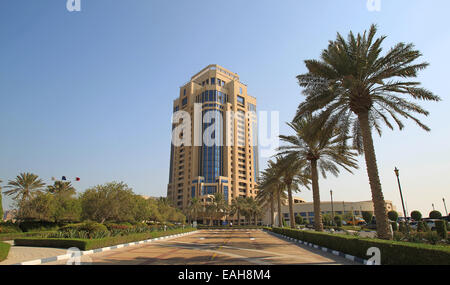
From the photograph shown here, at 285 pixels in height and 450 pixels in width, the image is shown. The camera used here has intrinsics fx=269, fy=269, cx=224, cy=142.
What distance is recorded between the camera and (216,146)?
117562 mm

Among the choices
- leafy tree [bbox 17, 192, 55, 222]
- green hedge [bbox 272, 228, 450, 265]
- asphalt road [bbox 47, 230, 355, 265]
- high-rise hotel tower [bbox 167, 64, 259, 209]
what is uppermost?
high-rise hotel tower [bbox 167, 64, 259, 209]

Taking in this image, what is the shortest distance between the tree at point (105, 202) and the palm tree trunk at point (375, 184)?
93.0 feet

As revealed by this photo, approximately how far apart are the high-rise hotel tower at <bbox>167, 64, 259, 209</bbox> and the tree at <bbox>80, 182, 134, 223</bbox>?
7373 cm

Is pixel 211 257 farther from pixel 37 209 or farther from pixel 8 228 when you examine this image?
pixel 37 209

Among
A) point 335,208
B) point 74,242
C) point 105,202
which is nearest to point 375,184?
point 74,242

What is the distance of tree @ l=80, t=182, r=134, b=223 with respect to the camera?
32156mm

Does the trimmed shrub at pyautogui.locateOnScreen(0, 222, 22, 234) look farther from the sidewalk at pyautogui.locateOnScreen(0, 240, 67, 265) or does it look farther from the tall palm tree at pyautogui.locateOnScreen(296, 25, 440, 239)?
the tall palm tree at pyautogui.locateOnScreen(296, 25, 440, 239)

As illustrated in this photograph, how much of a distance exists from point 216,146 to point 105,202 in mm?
86285

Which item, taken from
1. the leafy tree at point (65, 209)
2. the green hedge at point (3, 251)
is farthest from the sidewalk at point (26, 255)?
the leafy tree at point (65, 209)

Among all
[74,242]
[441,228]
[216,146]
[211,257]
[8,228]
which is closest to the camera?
[211,257]

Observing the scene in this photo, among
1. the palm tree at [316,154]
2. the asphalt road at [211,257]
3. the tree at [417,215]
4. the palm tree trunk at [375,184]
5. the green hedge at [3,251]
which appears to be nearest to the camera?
the green hedge at [3,251]

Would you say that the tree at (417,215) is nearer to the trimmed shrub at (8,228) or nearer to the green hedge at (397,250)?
the green hedge at (397,250)

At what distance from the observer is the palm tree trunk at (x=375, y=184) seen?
1370cm

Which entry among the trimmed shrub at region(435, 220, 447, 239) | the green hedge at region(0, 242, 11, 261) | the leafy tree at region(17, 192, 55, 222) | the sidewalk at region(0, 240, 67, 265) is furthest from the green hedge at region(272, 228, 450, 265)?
the leafy tree at region(17, 192, 55, 222)
